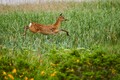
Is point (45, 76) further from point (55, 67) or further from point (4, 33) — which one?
point (4, 33)

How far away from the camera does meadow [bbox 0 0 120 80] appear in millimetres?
9180

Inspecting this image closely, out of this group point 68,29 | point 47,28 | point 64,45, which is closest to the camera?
point 64,45

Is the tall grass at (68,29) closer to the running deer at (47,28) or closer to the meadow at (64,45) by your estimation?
the meadow at (64,45)

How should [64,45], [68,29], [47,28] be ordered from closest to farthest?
[64,45] < [47,28] < [68,29]

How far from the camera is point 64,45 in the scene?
12.5 meters

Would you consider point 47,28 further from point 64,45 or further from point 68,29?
Answer: point 64,45

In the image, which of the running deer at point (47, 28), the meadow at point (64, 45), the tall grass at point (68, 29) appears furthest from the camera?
the running deer at point (47, 28)

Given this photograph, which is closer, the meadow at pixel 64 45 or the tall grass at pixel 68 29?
the meadow at pixel 64 45

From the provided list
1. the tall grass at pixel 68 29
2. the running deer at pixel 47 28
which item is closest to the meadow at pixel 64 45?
the tall grass at pixel 68 29

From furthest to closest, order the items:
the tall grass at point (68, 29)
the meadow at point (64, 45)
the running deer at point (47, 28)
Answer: the running deer at point (47, 28) → the tall grass at point (68, 29) → the meadow at point (64, 45)

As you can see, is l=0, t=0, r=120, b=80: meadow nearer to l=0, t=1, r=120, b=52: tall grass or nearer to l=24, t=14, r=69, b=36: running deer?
l=0, t=1, r=120, b=52: tall grass

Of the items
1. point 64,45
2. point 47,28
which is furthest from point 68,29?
point 64,45

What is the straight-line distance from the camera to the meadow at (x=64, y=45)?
30.1ft

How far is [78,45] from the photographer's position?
503 inches
